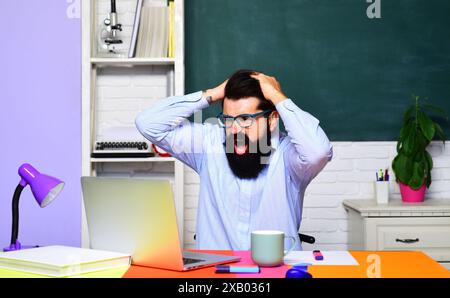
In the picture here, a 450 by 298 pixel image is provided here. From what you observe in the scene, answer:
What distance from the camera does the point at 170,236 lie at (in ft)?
5.44

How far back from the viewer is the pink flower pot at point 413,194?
11.8 ft

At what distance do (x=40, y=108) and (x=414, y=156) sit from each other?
6.90 ft

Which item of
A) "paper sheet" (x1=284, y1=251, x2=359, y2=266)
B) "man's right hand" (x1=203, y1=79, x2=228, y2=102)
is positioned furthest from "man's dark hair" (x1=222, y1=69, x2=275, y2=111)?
"paper sheet" (x1=284, y1=251, x2=359, y2=266)

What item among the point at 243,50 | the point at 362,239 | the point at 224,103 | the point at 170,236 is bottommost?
the point at 362,239

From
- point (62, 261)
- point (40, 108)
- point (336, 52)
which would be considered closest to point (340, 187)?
point (336, 52)

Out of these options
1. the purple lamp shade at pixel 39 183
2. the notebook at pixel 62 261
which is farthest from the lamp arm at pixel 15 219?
the notebook at pixel 62 261

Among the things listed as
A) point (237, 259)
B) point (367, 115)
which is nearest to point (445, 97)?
point (367, 115)

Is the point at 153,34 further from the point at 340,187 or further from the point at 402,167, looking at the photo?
the point at 402,167

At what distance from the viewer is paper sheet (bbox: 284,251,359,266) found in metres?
1.80

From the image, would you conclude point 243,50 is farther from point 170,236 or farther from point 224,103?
point 170,236

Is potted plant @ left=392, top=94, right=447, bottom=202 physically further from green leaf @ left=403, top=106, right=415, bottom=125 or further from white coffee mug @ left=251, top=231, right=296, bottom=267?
white coffee mug @ left=251, top=231, right=296, bottom=267

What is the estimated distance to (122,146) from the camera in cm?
356

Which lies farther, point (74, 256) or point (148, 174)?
point (148, 174)

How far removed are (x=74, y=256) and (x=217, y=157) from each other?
1.06 metres
